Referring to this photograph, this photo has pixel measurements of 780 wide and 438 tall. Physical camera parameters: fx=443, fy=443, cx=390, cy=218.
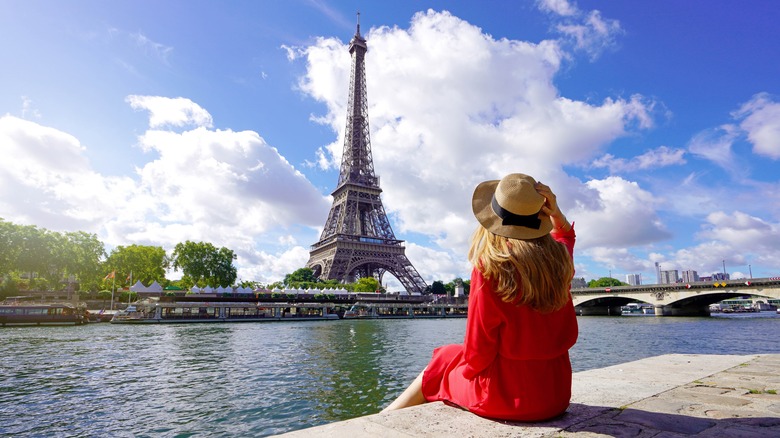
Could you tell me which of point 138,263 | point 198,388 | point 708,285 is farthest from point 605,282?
point 198,388

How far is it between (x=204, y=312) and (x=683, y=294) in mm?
58308

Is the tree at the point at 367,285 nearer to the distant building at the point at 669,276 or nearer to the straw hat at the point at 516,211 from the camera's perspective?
the straw hat at the point at 516,211

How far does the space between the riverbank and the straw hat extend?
1.18 meters

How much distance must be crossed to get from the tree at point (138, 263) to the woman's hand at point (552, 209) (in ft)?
227

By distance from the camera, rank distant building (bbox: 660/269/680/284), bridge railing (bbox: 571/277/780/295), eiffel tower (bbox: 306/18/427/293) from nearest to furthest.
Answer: bridge railing (bbox: 571/277/780/295) → eiffel tower (bbox: 306/18/427/293) → distant building (bbox: 660/269/680/284)

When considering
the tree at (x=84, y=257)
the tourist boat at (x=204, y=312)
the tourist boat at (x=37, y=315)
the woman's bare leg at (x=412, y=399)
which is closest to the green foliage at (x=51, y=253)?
the tree at (x=84, y=257)

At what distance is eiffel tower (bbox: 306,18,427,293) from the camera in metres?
68.3

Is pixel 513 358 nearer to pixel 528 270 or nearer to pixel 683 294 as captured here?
pixel 528 270

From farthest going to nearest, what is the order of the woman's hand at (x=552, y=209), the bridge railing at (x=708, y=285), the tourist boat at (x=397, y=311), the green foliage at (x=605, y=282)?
the green foliage at (x=605, y=282)
the tourist boat at (x=397, y=311)
the bridge railing at (x=708, y=285)
the woman's hand at (x=552, y=209)

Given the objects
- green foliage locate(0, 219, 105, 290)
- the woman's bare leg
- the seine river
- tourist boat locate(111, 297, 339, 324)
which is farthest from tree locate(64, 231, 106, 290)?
the woman's bare leg

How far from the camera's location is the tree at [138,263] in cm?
6225

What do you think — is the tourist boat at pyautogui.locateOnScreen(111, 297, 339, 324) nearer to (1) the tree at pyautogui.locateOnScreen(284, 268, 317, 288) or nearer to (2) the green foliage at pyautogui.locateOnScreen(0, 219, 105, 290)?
(2) the green foliage at pyautogui.locateOnScreen(0, 219, 105, 290)

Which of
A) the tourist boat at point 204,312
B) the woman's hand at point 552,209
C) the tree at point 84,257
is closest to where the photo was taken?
the woman's hand at point 552,209

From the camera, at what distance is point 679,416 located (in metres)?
3.04
